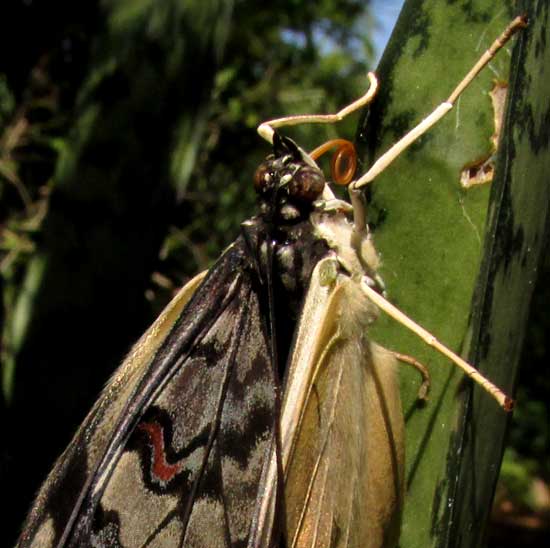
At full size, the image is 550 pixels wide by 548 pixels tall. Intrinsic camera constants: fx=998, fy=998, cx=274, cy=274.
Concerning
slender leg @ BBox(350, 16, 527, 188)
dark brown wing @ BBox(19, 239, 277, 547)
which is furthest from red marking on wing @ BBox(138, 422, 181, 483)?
slender leg @ BBox(350, 16, 527, 188)

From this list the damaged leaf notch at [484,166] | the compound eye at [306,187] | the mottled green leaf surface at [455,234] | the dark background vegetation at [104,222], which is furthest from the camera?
the dark background vegetation at [104,222]

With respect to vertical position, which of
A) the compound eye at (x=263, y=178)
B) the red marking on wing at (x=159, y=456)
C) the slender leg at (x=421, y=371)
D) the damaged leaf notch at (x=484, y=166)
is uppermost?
the compound eye at (x=263, y=178)

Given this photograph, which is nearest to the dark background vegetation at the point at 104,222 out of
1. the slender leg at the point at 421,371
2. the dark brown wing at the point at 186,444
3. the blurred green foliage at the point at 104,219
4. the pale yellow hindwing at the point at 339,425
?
the blurred green foliage at the point at 104,219

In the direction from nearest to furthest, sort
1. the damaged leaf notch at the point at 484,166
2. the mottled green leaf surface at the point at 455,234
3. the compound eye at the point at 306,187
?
the mottled green leaf surface at the point at 455,234 → the damaged leaf notch at the point at 484,166 → the compound eye at the point at 306,187

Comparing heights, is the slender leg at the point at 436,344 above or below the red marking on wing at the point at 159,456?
above

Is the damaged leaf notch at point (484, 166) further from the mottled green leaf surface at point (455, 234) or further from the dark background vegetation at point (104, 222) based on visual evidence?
the dark background vegetation at point (104, 222)

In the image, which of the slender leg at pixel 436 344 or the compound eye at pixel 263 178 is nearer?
the slender leg at pixel 436 344

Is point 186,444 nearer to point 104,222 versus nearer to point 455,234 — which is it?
point 455,234
